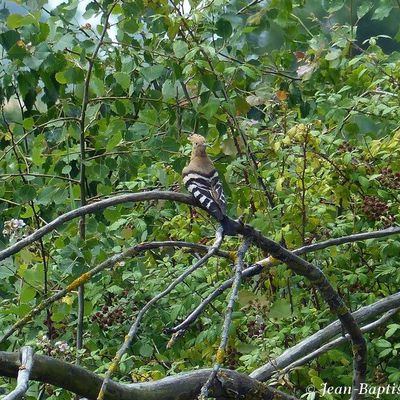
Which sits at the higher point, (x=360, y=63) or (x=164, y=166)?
(x=360, y=63)

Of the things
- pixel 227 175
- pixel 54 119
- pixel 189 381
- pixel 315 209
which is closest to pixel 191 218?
pixel 227 175

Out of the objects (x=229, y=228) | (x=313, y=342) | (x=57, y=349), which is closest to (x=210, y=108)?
(x=313, y=342)

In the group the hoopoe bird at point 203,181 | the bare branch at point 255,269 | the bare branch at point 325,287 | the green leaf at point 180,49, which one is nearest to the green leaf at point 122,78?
the green leaf at point 180,49

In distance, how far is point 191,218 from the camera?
18.1ft

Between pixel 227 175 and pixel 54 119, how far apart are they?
1008mm

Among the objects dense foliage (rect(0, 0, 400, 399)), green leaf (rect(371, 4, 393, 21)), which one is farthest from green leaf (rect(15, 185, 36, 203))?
green leaf (rect(371, 4, 393, 21))

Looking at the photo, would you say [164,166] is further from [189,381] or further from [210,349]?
[189,381]

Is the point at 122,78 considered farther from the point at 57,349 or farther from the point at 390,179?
the point at 390,179

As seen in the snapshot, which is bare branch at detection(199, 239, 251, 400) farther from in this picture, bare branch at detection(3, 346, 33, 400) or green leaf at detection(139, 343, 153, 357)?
green leaf at detection(139, 343, 153, 357)

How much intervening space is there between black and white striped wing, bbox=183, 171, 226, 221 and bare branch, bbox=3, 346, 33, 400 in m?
1.17

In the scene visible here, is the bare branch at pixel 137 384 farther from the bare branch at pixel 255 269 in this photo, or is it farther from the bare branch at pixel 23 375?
the bare branch at pixel 255 269

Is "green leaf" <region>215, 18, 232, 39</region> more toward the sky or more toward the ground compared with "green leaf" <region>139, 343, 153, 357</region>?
more toward the sky

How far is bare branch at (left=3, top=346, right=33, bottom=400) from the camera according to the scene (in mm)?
2355

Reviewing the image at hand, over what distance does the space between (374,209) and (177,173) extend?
0.95 metres
